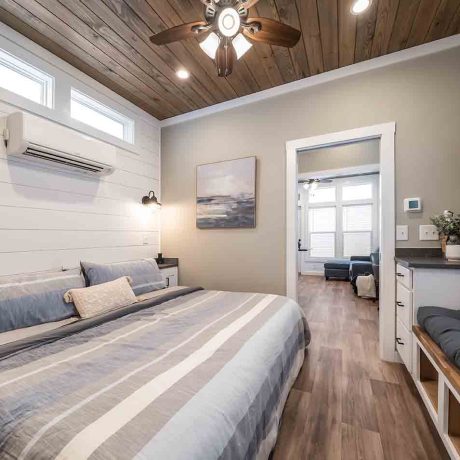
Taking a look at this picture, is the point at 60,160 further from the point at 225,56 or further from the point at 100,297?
the point at 225,56

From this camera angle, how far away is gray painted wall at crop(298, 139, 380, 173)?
5070mm

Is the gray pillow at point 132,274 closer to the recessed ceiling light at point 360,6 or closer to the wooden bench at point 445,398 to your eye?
the wooden bench at point 445,398

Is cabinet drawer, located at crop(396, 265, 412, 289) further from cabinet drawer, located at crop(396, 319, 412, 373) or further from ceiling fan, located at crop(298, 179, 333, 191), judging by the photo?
ceiling fan, located at crop(298, 179, 333, 191)

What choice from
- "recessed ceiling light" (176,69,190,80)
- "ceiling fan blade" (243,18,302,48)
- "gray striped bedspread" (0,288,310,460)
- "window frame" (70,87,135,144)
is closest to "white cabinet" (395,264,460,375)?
"gray striped bedspread" (0,288,310,460)

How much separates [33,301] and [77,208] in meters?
1.13

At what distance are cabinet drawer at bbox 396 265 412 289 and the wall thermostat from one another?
532 millimetres

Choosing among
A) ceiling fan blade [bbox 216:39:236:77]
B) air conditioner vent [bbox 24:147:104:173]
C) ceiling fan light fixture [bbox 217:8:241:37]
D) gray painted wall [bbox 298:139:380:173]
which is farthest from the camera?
gray painted wall [bbox 298:139:380:173]

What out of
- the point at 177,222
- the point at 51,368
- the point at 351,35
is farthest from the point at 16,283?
the point at 351,35

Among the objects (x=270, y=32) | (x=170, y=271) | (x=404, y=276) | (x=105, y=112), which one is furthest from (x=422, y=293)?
(x=105, y=112)

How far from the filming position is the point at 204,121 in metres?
3.37

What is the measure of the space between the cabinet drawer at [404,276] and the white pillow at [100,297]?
217 centimetres

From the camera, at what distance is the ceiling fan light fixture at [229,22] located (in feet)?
5.13

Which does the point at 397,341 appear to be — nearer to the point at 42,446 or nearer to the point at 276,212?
the point at 276,212

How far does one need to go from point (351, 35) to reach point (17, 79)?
2.87m
